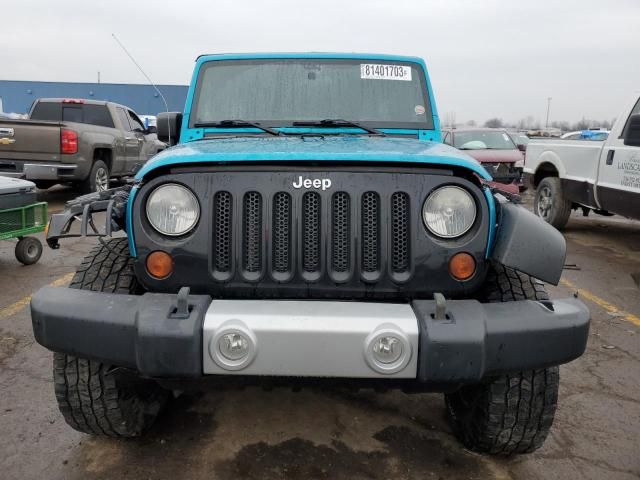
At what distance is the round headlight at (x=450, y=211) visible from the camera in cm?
219

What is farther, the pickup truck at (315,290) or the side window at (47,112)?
the side window at (47,112)

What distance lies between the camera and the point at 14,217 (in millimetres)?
5543

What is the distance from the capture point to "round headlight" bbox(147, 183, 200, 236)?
2.19 meters

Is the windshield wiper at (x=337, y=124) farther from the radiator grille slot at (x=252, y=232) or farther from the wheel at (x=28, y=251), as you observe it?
the wheel at (x=28, y=251)

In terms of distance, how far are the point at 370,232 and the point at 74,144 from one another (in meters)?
8.33

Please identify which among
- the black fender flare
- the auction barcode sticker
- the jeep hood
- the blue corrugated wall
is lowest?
the black fender flare

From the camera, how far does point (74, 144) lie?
9180 millimetres

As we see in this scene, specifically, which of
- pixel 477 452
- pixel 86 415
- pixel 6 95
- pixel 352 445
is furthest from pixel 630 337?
pixel 6 95

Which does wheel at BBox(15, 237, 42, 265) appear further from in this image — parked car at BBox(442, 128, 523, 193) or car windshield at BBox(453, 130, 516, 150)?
car windshield at BBox(453, 130, 516, 150)

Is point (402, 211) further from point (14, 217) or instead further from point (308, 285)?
point (14, 217)

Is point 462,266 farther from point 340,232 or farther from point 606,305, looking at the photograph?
point 606,305

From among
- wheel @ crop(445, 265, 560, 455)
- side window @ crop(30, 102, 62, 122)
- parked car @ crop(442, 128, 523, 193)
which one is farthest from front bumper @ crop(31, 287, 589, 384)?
side window @ crop(30, 102, 62, 122)

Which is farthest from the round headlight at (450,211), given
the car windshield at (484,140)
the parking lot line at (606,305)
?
the car windshield at (484,140)

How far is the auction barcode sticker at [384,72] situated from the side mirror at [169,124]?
4.16 feet
